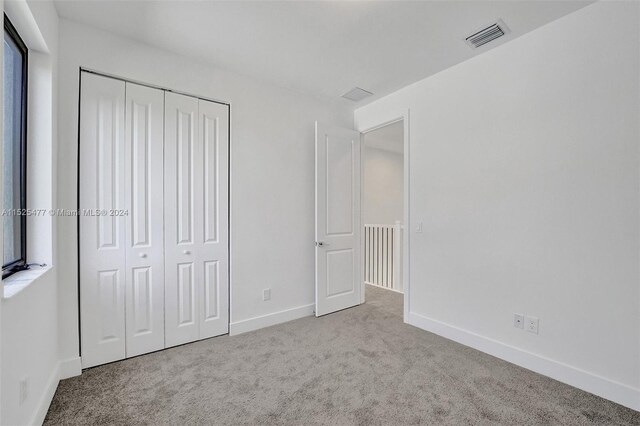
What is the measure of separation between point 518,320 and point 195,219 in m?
2.81

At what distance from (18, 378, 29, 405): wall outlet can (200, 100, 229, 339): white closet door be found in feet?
4.26

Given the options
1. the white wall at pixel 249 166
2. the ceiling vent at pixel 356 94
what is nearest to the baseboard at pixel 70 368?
the white wall at pixel 249 166

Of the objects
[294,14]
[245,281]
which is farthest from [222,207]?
[294,14]

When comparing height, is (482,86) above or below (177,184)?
above

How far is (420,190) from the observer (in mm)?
3066

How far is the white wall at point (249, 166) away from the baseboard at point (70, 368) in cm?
4

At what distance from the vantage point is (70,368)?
2.13 meters

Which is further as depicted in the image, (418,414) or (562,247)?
(562,247)

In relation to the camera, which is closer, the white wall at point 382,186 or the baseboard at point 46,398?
the baseboard at point 46,398

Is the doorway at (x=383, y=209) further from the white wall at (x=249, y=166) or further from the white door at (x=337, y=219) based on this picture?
the white wall at (x=249, y=166)

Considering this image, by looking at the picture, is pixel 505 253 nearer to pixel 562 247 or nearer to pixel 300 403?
pixel 562 247

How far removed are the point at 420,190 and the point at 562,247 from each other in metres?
1.26

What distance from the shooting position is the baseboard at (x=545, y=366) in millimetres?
1851

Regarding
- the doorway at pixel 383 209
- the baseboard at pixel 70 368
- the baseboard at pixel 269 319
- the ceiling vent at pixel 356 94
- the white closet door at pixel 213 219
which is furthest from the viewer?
the doorway at pixel 383 209
